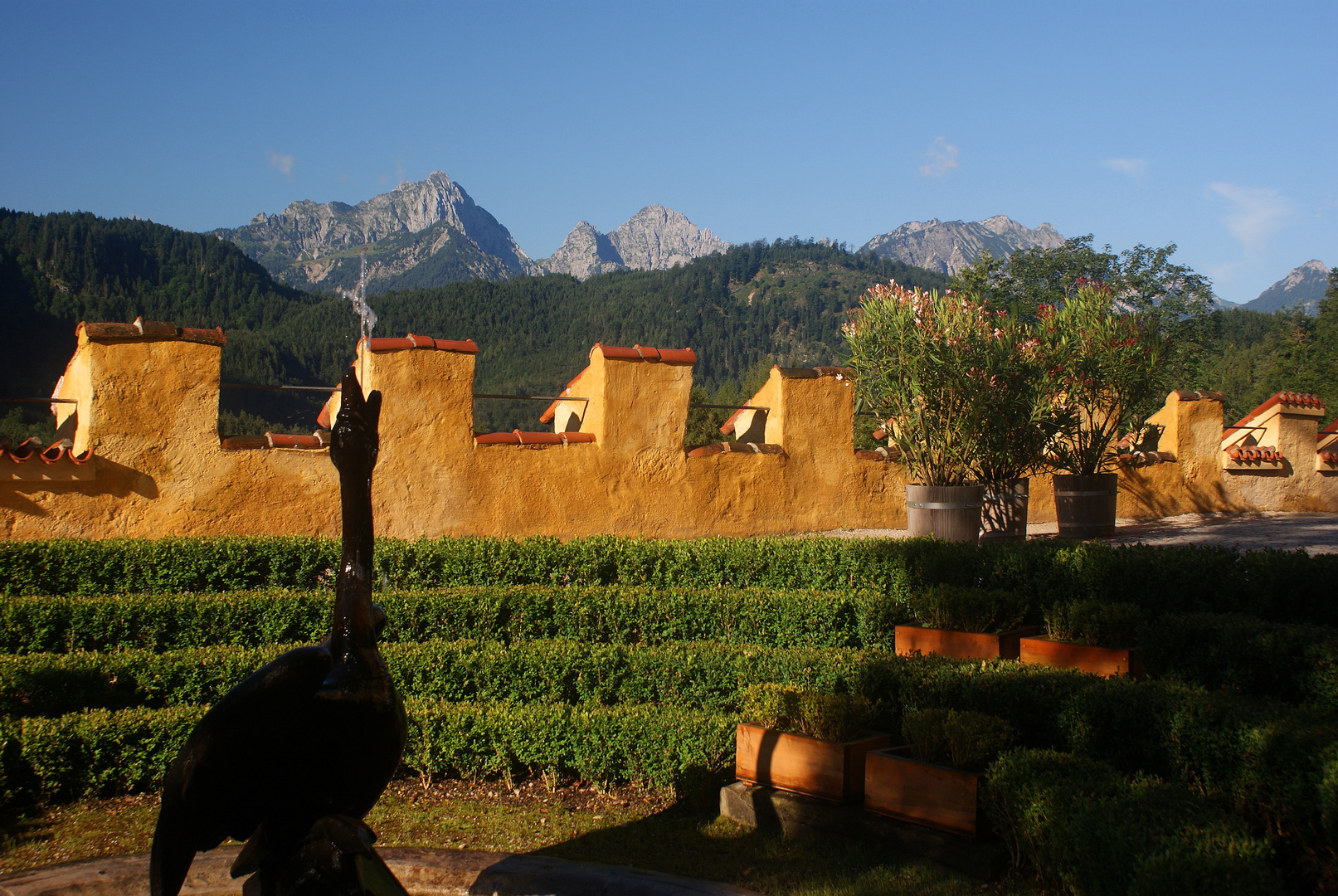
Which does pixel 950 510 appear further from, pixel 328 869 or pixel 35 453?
pixel 35 453

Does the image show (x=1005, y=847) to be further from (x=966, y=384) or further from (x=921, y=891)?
(x=966, y=384)

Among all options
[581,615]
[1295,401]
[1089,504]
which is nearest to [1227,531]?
[1089,504]

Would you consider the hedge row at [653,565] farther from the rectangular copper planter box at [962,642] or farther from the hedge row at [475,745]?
the hedge row at [475,745]

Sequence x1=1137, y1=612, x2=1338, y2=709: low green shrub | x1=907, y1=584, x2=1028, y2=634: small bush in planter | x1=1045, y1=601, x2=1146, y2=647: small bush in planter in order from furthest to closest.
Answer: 1. x1=907, y1=584, x2=1028, y2=634: small bush in planter
2. x1=1045, y1=601, x2=1146, y2=647: small bush in planter
3. x1=1137, y1=612, x2=1338, y2=709: low green shrub

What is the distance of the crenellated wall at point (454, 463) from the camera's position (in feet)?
26.6

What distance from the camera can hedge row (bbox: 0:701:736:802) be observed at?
4.58m

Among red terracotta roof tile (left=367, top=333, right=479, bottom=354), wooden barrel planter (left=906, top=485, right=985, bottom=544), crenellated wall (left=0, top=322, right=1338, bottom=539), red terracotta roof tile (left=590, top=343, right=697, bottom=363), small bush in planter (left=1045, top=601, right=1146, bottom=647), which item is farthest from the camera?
red terracotta roof tile (left=590, top=343, right=697, bottom=363)

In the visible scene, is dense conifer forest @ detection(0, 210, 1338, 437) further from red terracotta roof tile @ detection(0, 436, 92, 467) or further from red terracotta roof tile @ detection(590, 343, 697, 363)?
red terracotta roof tile @ detection(0, 436, 92, 467)

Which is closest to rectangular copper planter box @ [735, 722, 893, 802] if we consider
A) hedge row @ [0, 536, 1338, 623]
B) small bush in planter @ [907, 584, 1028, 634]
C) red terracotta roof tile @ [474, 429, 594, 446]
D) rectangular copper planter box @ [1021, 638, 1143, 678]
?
rectangular copper planter box @ [1021, 638, 1143, 678]

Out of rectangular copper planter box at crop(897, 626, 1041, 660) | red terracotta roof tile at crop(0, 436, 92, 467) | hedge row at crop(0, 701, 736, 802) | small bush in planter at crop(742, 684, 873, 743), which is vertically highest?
red terracotta roof tile at crop(0, 436, 92, 467)

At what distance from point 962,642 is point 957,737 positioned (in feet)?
5.83

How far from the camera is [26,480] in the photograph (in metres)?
7.70

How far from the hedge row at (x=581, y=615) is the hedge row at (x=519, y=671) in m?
0.52

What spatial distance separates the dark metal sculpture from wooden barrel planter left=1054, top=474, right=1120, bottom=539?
9.47m
